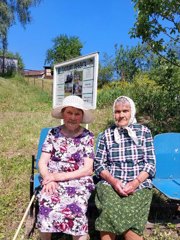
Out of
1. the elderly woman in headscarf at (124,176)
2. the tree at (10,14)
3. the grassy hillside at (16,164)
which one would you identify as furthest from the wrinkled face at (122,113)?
the tree at (10,14)

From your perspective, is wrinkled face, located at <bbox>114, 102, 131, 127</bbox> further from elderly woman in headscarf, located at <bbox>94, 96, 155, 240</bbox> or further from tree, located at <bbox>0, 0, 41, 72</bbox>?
tree, located at <bbox>0, 0, 41, 72</bbox>

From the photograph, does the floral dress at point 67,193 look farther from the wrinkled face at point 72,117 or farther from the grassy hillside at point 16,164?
the grassy hillside at point 16,164

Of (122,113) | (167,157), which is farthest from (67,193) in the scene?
(167,157)

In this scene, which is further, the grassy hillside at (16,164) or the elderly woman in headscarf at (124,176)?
the grassy hillside at (16,164)

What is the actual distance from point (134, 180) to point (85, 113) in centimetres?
82

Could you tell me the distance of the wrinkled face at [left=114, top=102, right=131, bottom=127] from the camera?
10.5ft

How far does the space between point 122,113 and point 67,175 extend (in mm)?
795

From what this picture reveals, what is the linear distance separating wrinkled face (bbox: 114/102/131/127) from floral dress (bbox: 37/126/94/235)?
326 mm

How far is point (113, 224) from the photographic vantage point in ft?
9.02

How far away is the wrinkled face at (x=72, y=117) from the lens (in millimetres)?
3230

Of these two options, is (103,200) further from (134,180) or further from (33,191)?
(33,191)

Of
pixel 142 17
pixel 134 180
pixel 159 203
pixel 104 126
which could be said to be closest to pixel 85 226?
pixel 134 180

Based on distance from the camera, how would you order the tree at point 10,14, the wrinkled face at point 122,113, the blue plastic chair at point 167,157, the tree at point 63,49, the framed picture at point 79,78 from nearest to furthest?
the wrinkled face at point 122,113 < the blue plastic chair at point 167,157 < the framed picture at point 79,78 < the tree at point 10,14 < the tree at point 63,49

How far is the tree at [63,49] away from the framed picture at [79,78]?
56260 mm
